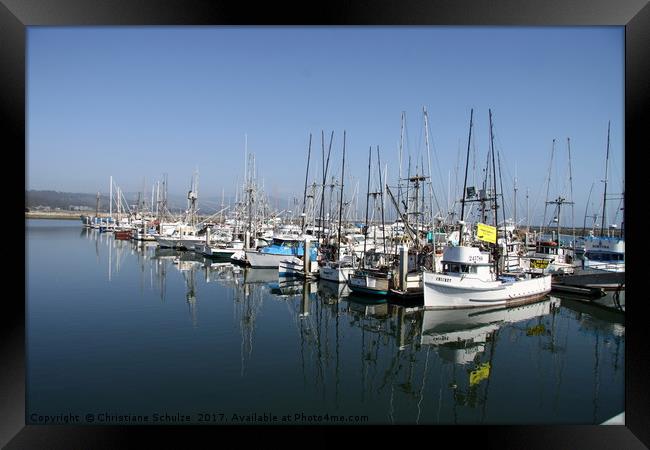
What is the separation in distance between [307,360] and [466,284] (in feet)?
20.7

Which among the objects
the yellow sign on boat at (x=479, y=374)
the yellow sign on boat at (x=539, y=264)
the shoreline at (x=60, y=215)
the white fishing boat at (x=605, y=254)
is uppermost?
the shoreline at (x=60, y=215)

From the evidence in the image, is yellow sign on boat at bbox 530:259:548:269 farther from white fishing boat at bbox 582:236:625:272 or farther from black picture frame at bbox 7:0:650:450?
black picture frame at bbox 7:0:650:450

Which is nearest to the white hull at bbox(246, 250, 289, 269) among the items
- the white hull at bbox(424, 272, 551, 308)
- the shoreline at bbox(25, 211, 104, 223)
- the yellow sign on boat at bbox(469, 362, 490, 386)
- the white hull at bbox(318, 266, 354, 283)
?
the white hull at bbox(318, 266, 354, 283)

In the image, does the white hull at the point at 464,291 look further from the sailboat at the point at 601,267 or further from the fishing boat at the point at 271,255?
the fishing boat at the point at 271,255

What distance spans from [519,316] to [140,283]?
1196cm

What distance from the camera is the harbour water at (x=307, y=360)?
5.94 m

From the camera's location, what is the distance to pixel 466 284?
12.9 metres

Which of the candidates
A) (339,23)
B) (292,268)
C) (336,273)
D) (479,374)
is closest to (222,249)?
(292,268)

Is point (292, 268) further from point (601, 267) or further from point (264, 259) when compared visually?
point (601, 267)

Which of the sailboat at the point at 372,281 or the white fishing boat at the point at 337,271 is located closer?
the sailboat at the point at 372,281

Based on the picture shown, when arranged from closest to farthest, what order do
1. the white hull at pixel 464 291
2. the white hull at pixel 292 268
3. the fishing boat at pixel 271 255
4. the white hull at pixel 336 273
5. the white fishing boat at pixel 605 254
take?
the white hull at pixel 464 291
the white fishing boat at pixel 605 254
the white hull at pixel 336 273
the white hull at pixel 292 268
the fishing boat at pixel 271 255

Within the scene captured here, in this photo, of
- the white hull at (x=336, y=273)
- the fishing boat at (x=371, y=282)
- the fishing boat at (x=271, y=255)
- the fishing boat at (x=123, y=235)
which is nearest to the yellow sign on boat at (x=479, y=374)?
the fishing boat at (x=371, y=282)

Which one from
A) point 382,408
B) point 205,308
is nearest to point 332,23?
point 382,408

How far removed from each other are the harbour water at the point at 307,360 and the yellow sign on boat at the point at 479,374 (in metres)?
0.02
